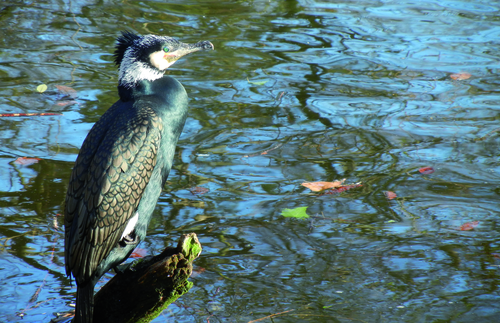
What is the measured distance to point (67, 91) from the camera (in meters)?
5.64

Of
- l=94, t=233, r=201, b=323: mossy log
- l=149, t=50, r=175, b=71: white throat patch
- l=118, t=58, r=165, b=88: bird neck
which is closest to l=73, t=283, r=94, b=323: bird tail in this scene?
l=94, t=233, r=201, b=323: mossy log

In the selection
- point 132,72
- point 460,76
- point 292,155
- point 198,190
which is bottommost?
point 198,190

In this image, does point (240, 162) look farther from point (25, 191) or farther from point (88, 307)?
point (88, 307)

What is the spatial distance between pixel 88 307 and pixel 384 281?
1693 mm

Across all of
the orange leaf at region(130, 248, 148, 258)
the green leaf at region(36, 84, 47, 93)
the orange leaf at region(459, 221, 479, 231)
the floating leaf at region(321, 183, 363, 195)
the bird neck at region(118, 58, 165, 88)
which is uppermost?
the bird neck at region(118, 58, 165, 88)

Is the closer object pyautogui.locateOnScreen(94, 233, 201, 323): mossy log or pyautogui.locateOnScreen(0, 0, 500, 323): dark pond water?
pyautogui.locateOnScreen(94, 233, 201, 323): mossy log

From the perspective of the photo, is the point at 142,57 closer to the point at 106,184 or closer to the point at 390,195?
the point at 106,184

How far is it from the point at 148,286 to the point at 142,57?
1.23 metres

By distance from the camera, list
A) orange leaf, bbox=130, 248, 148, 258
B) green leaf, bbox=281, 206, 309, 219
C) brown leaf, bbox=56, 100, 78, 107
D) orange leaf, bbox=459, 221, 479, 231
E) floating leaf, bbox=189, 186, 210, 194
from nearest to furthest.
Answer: orange leaf, bbox=130, 248, 148, 258
orange leaf, bbox=459, 221, 479, 231
green leaf, bbox=281, 206, 309, 219
floating leaf, bbox=189, 186, 210, 194
brown leaf, bbox=56, 100, 78, 107

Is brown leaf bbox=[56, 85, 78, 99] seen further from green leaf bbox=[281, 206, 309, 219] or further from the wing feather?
the wing feather

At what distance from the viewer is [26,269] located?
10.7 ft

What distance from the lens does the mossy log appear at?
2389mm

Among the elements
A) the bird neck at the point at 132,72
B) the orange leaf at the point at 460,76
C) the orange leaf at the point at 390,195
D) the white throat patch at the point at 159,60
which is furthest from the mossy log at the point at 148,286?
the orange leaf at the point at 460,76

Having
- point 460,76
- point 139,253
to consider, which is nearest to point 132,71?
point 139,253
